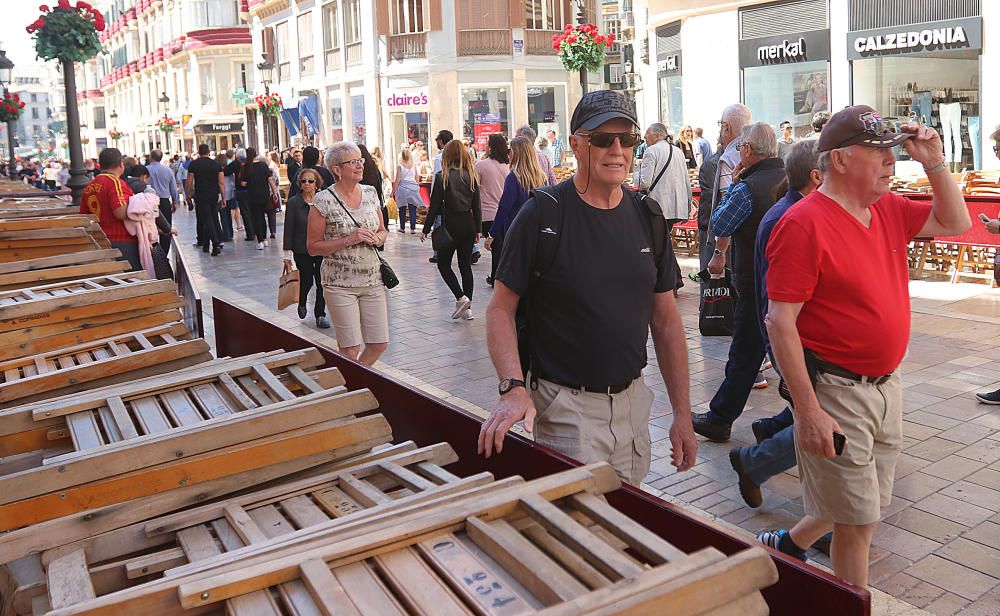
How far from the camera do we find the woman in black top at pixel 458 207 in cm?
1054

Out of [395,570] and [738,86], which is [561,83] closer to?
[738,86]

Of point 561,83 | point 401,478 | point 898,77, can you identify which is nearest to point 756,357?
point 401,478

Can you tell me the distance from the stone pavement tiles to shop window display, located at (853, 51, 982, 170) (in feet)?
30.8

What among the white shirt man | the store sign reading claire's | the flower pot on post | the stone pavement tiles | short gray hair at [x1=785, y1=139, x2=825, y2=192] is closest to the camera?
the stone pavement tiles

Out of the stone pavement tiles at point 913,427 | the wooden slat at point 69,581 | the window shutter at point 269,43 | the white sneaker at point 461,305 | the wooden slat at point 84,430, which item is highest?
the window shutter at point 269,43

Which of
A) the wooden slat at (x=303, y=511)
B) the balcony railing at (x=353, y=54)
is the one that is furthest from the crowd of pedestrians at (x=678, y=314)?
the balcony railing at (x=353, y=54)

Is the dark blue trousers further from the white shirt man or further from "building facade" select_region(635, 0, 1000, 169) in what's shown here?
"building facade" select_region(635, 0, 1000, 169)

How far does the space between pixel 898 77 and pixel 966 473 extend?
16.8 meters

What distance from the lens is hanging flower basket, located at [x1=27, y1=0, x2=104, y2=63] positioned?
14.1m

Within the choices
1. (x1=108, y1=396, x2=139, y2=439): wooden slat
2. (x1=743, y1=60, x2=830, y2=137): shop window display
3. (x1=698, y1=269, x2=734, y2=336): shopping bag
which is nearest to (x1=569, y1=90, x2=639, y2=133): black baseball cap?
(x1=108, y1=396, x2=139, y2=439): wooden slat

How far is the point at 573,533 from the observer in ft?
7.12

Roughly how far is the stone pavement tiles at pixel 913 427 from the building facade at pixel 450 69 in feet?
81.0

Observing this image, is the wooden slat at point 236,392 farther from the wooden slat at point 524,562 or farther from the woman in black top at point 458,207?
the woman in black top at point 458,207

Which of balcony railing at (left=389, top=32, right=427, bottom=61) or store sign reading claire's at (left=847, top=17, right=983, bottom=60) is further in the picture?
balcony railing at (left=389, top=32, right=427, bottom=61)
